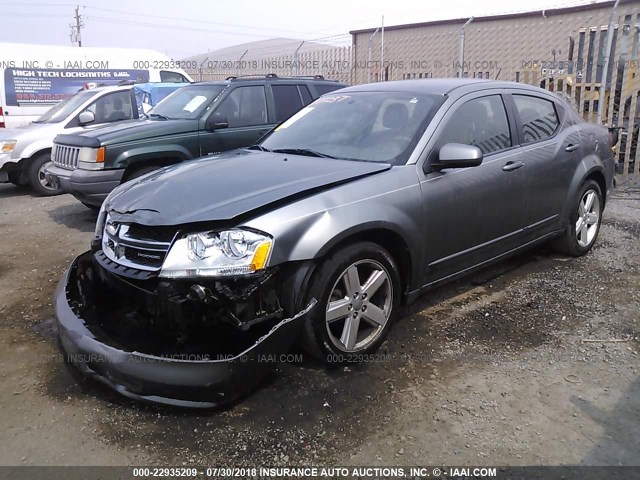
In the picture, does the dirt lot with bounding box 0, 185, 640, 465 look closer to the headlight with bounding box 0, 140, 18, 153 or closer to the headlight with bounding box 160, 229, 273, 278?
the headlight with bounding box 160, 229, 273, 278

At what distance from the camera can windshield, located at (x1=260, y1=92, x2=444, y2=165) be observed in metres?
3.71

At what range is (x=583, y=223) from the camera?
521cm

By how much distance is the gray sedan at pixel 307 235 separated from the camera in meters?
2.72

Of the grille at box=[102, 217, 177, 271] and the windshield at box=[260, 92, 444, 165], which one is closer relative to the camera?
the grille at box=[102, 217, 177, 271]

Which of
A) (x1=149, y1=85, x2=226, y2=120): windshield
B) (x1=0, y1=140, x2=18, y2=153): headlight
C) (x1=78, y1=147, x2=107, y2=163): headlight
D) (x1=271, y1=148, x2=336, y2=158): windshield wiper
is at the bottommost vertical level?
(x1=0, y1=140, x2=18, y2=153): headlight

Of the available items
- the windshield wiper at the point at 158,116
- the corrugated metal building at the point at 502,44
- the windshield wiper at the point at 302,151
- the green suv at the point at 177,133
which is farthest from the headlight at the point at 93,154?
the corrugated metal building at the point at 502,44

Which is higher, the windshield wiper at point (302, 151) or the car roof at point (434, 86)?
the car roof at point (434, 86)

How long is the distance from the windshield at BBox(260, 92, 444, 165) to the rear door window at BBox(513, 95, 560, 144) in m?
1.01

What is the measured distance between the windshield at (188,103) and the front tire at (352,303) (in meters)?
4.58

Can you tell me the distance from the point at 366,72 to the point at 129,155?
1322cm

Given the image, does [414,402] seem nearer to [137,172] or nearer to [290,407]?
[290,407]

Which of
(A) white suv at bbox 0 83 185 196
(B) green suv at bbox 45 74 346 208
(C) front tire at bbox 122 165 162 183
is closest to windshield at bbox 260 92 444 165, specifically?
(B) green suv at bbox 45 74 346 208

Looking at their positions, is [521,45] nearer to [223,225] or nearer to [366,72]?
[366,72]

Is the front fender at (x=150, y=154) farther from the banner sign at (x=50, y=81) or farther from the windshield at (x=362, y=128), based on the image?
the banner sign at (x=50, y=81)
